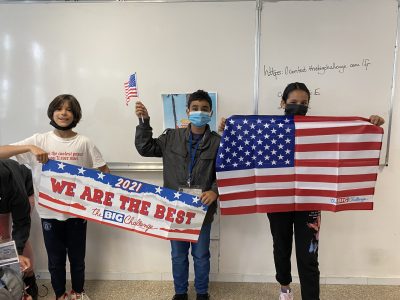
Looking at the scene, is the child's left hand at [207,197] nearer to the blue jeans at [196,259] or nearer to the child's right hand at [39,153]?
the blue jeans at [196,259]

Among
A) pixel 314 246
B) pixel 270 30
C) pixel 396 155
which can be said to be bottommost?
pixel 314 246

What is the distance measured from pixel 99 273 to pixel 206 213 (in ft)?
4.18

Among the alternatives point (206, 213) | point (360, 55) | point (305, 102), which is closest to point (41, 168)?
point (206, 213)

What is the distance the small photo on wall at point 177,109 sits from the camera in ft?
7.77

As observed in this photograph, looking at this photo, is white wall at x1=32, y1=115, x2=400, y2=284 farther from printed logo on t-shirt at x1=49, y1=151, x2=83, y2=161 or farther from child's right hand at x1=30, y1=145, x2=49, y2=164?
child's right hand at x1=30, y1=145, x2=49, y2=164

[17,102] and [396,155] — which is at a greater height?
[17,102]

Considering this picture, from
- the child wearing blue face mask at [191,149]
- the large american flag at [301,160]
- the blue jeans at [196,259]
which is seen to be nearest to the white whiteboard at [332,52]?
the large american flag at [301,160]

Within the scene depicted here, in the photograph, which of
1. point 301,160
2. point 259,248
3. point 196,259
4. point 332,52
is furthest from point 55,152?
point 332,52

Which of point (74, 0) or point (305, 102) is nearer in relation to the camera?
point (305, 102)

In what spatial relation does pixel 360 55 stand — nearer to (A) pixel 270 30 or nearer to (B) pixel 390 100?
(B) pixel 390 100

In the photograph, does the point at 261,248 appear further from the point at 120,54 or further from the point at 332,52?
the point at 120,54

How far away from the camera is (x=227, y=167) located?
1899 millimetres

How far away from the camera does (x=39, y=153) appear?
1.89 metres

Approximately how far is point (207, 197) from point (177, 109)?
78cm
